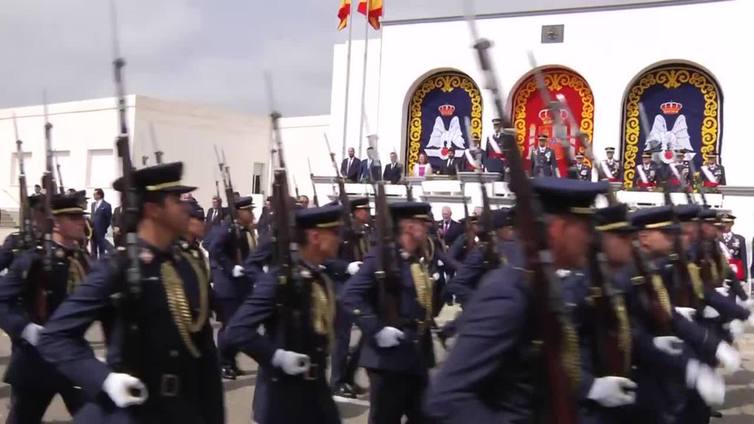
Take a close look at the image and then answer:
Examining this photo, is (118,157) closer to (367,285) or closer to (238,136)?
(367,285)

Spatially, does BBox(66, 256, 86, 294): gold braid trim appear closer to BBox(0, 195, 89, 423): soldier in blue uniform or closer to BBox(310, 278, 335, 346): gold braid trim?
BBox(0, 195, 89, 423): soldier in blue uniform

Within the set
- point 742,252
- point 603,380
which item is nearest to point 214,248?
point 603,380

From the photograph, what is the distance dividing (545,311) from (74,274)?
3556 millimetres

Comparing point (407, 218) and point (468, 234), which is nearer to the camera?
point (407, 218)

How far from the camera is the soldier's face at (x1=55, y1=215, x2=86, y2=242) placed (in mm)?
5512

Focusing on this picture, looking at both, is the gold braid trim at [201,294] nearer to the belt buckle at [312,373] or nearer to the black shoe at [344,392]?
the belt buckle at [312,373]

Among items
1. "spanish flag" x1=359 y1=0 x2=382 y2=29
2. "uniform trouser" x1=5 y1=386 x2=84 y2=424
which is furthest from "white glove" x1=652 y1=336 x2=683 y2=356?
"spanish flag" x1=359 y1=0 x2=382 y2=29

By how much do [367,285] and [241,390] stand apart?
3083 millimetres

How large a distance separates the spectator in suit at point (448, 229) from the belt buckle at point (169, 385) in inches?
408

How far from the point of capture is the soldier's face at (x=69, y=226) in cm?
551

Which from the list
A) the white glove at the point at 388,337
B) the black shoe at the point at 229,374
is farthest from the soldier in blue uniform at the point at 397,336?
the black shoe at the point at 229,374

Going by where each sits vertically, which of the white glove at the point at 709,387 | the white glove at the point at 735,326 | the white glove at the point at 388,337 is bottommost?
the white glove at the point at 735,326

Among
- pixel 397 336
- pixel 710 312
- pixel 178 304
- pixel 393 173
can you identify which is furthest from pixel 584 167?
pixel 178 304

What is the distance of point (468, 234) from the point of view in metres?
9.88
